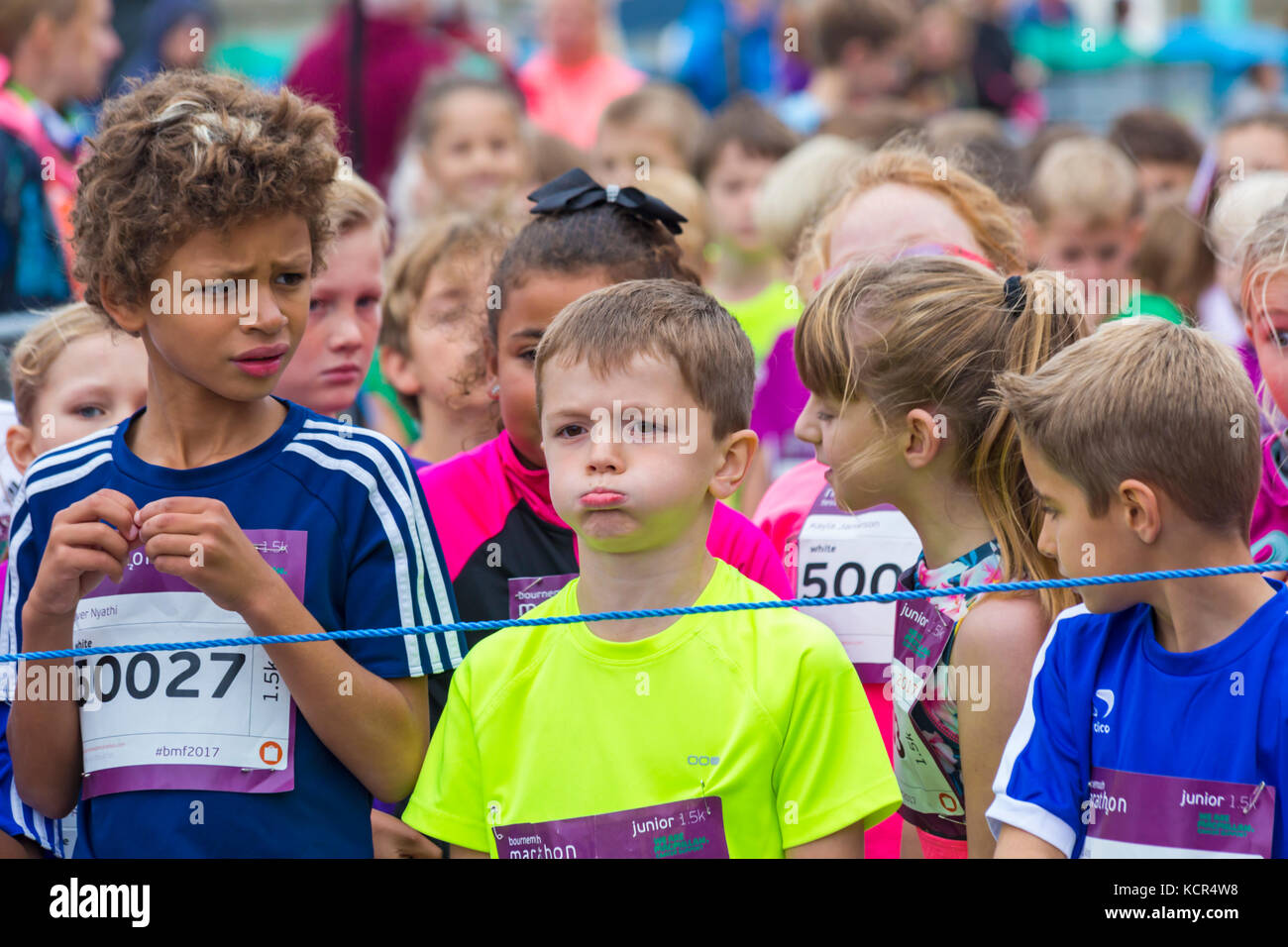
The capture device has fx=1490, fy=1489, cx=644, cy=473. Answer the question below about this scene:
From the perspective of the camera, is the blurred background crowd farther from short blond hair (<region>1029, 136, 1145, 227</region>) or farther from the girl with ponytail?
the girl with ponytail

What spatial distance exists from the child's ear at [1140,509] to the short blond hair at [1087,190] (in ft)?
12.8

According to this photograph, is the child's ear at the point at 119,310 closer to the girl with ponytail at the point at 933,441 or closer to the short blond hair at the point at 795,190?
the girl with ponytail at the point at 933,441

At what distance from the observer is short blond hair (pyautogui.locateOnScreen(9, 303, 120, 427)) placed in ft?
11.2

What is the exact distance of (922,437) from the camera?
2.83 meters

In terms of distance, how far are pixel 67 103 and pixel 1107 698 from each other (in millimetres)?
6759

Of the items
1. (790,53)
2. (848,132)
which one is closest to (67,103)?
(848,132)

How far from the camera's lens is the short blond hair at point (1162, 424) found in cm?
228

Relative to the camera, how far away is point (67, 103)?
7559 mm

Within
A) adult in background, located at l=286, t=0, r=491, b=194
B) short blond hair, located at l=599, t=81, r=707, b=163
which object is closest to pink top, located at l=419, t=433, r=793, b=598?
short blond hair, located at l=599, t=81, r=707, b=163

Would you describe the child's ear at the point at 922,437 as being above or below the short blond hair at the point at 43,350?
below

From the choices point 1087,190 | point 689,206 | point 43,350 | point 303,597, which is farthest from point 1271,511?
point 1087,190

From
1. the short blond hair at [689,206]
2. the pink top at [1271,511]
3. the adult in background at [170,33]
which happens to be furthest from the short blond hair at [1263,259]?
the adult in background at [170,33]

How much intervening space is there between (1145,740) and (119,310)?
188cm
